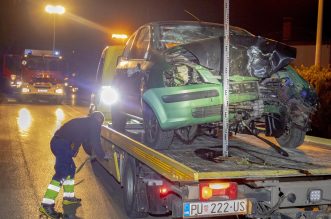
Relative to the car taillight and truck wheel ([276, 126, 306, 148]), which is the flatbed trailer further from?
truck wheel ([276, 126, 306, 148])

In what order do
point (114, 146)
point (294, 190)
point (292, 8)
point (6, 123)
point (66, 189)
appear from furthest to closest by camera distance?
1. point (292, 8)
2. point (6, 123)
3. point (114, 146)
4. point (66, 189)
5. point (294, 190)

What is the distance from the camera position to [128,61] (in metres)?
8.27

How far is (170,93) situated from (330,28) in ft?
97.7

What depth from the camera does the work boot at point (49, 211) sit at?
21.7 ft

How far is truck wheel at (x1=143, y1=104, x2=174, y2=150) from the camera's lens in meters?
6.50

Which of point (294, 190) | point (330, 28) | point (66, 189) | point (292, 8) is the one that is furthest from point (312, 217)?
point (292, 8)

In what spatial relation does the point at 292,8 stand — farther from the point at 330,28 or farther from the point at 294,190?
the point at 294,190

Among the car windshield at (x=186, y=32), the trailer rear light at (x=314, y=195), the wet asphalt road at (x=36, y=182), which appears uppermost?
the car windshield at (x=186, y=32)

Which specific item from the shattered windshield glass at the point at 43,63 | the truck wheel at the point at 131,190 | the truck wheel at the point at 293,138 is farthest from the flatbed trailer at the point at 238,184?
the shattered windshield glass at the point at 43,63

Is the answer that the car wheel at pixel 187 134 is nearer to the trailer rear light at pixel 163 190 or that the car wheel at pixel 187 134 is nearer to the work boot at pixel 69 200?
the trailer rear light at pixel 163 190

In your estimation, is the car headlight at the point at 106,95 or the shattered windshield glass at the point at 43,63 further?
the shattered windshield glass at the point at 43,63

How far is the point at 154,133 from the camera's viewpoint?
6.66m

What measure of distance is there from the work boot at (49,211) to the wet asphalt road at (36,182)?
0.19m

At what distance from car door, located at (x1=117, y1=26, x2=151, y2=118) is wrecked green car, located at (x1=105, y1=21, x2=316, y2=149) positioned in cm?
10
